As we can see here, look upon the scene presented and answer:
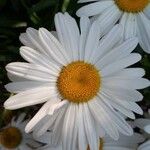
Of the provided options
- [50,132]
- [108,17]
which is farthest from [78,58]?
[50,132]

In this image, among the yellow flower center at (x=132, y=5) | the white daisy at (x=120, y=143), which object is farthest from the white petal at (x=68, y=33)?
the white daisy at (x=120, y=143)

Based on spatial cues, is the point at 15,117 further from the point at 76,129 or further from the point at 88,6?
the point at 88,6

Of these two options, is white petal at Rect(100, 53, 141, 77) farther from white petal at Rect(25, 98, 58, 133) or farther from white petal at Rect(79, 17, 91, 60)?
white petal at Rect(25, 98, 58, 133)

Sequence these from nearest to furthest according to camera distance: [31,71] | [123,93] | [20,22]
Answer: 1. [31,71]
2. [123,93]
3. [20,22]

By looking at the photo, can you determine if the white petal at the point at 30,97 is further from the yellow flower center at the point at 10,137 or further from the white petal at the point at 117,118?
the yellow flower center at the point at 10,137

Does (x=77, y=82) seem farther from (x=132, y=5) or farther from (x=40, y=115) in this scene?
(x=132, y=5)

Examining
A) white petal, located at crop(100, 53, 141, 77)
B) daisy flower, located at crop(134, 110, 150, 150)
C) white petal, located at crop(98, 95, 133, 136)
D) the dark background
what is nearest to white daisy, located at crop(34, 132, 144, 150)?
daisy flower, located at crop(134, 110, 150, 150)

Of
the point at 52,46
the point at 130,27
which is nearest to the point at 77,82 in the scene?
the point at 52,46
